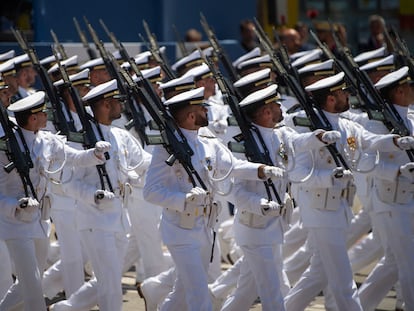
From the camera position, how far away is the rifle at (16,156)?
10.6 metres

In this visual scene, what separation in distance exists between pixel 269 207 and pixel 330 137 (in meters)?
0.71

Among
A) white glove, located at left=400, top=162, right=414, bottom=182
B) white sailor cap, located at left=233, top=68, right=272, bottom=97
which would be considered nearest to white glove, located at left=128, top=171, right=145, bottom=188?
white sailor cap, located at left=233, top=68, right=272, bottom=97

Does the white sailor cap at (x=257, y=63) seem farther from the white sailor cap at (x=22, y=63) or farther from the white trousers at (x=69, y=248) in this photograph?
the white trousers at (x=69, y=248)

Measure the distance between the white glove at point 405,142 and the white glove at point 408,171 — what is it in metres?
0.29

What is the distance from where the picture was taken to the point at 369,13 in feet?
78.0

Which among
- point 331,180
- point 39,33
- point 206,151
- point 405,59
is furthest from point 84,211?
point 39,33

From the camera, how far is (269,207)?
10.4 metres

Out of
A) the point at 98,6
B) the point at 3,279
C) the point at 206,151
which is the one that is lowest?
the point at 3,279

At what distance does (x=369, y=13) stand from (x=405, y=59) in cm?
1040

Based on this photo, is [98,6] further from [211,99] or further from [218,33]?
[211,99]

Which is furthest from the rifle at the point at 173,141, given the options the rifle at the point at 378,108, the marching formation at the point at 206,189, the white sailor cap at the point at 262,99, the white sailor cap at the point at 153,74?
the white sailor cap at the point at 153,74

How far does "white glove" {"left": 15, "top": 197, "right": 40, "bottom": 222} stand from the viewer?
10.5m

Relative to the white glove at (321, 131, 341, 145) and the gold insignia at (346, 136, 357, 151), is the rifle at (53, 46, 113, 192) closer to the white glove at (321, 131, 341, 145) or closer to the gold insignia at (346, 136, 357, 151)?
the white glove at (321, 131, 341, 145)

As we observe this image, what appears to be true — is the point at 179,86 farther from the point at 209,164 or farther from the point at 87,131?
the point at 209,164
